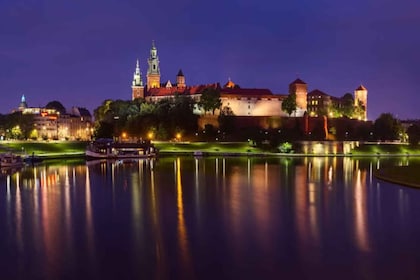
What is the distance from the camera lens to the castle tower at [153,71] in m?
86.6

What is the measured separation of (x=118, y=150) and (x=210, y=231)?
37.8 m

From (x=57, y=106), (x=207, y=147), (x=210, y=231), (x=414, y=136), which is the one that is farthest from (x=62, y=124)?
(x=210, y=231)

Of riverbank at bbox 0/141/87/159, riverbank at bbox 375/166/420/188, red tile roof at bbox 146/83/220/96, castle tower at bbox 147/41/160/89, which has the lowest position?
riverbank at bbox 375/166/420/188

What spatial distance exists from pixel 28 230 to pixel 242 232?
19.3ft

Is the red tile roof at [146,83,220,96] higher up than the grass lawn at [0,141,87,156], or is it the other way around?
the red tile roof at [146,83,220,96]

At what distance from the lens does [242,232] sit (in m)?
13.9

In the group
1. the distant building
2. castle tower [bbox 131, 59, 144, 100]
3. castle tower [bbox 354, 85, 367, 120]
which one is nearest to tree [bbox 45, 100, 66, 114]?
the distant building

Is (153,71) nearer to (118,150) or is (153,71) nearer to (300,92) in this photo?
(300,92)

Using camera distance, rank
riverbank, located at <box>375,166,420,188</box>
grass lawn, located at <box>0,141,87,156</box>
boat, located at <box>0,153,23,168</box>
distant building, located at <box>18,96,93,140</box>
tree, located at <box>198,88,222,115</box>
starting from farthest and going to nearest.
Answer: distant building, located at <box>18,96,93,140</box>, tree, located at <box>198,88,222,115</box>, grass lawn, located at <box>0,141,87,156</box>, boat, located at <box>0,153,23,168</box>, riverbank, located at <box>375,166,420,188</box>

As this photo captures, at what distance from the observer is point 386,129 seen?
64750mm

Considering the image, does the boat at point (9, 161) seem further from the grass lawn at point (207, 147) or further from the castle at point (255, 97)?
the castle at point (255, 97)

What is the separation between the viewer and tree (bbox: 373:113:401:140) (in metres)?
64.4

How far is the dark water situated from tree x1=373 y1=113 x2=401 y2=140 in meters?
41.3

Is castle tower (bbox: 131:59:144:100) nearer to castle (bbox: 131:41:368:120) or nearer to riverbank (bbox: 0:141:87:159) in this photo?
castle (bbox: 131:41:368:120)
